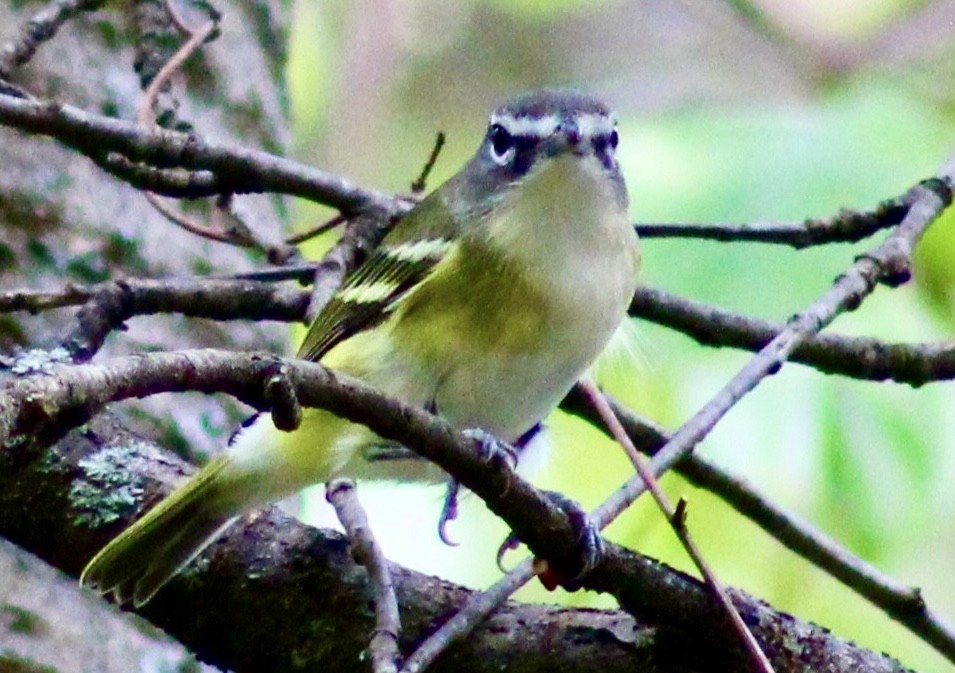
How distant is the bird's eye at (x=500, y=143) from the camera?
2.59 meters

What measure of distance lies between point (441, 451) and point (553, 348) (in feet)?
2.45

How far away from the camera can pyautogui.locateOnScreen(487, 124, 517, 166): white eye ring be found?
259 centimetres

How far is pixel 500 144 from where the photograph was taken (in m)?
2.63

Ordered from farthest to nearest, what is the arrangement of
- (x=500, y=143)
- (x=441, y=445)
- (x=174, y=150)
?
(x=500, y=143) → (x=174, y=150) → (x=441, y=445)

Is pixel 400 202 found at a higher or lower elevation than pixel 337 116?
lower

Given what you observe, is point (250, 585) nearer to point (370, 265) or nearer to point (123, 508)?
point (123, 508)

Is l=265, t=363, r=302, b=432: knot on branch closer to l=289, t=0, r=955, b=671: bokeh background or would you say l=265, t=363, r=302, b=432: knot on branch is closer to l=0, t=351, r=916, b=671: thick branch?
l=0, t=351, r=916, b=671: thick branch

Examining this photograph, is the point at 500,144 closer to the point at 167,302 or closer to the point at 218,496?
the point at 167,302

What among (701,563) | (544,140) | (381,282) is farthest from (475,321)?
(701,563)

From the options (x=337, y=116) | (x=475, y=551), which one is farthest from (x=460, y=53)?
(x=475, y=551)

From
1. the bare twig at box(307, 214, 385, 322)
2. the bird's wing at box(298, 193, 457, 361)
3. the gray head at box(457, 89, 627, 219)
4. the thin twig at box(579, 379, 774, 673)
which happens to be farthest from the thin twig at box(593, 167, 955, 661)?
the bare twig at box(307, 214, 385, 322)

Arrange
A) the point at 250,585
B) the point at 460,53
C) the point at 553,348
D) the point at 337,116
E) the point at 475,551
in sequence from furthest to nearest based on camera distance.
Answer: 1. the point at 460,53
2. the point at 337,116
3. the point at 475,551
4. the point at 553,348
5. the point at 250,585

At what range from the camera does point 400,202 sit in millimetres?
2842

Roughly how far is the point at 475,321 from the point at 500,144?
45 centimetres
